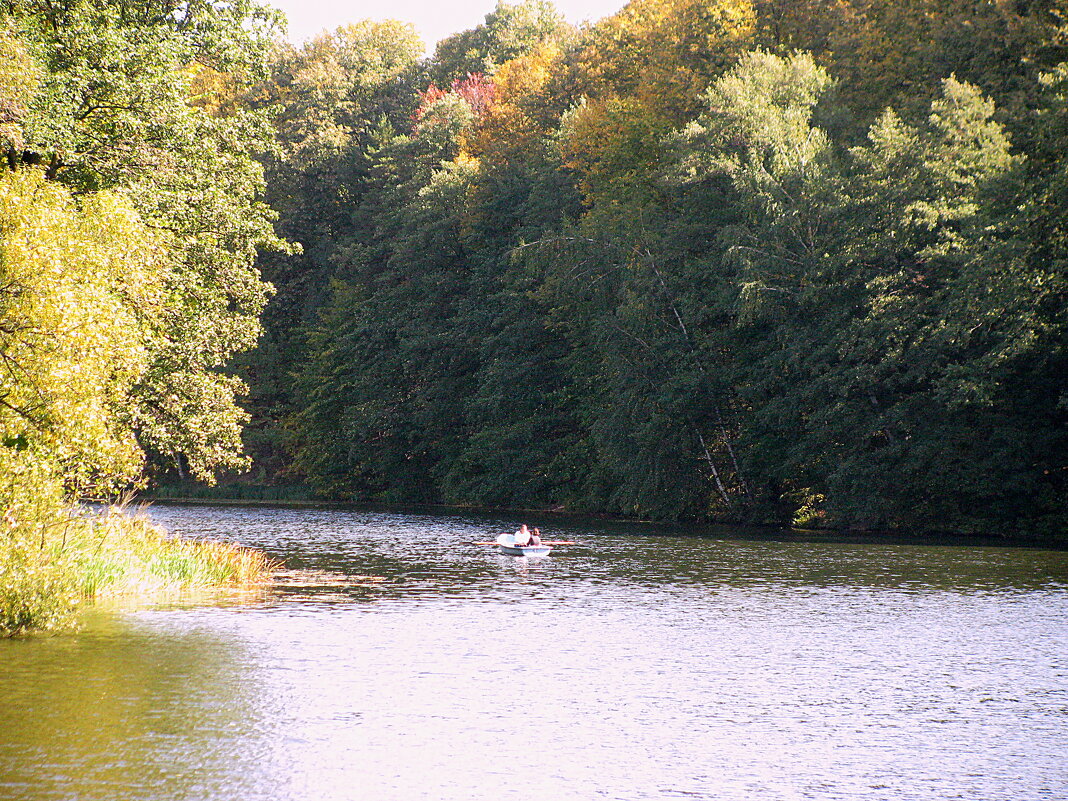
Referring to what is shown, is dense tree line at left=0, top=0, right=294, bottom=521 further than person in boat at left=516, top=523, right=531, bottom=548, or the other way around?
person in boat at left=516, top=523, right=531, bottom=548

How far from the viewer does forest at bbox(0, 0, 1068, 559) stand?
26828 mm

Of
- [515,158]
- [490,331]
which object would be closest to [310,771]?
[490,331]

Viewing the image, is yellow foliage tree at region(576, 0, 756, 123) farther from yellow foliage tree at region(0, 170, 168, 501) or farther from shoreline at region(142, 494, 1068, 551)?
yellow foliage tree at region(0, 170, 168, 501)

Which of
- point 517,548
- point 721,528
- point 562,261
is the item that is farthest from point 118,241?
point 562,261

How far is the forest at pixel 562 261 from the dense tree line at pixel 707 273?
0.18m

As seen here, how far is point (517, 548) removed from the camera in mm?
35781

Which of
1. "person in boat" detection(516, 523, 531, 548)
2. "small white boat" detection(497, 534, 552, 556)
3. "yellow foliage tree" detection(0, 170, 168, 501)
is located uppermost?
"yellow foliage tree" detection(0, 170, 168, 501)

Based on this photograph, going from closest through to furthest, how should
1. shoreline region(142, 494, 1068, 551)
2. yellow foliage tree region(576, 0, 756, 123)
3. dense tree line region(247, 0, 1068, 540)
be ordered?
1. shoreline region(142, 494, 1068, 551)
2. dense tree line region(247, 0, 1068, 540)
3. yellow foliage tree region(576, 0, 756, 123)

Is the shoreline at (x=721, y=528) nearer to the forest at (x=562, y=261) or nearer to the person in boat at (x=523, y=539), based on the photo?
the forest at (x=562, y=261)

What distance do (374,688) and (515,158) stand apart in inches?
2121

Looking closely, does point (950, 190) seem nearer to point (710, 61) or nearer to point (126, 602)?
point (710, 61)

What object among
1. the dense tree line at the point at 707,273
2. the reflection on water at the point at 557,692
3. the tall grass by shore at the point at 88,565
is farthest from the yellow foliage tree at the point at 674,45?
the tall grass by shore at the point at 88,565

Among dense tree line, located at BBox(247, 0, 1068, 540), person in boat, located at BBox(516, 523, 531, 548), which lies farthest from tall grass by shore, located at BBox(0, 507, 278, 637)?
dense tree line, located at BBox(247, 0, 1068, 540)

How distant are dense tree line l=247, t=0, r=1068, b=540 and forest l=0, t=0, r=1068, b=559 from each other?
0.59 ft
